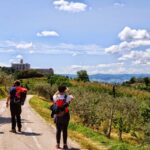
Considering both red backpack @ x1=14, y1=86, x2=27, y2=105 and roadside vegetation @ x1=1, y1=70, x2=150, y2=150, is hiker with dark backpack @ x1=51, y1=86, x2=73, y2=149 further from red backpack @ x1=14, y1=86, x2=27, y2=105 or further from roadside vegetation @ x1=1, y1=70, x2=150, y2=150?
red backpack @ x1=14, y1=86, x2=27, y2=105

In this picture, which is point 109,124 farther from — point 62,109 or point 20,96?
point 62,109

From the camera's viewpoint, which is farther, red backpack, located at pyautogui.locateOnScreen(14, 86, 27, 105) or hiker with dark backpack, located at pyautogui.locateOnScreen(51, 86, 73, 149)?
red backpack, located at pyautogui.locateOnScreen(14, 86, 27, 105)

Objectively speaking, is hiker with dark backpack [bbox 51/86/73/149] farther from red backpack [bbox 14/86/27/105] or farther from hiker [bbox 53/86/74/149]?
red backpack [bbox 14/86/27/105]

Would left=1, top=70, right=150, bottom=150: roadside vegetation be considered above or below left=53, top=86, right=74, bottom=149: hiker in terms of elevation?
below

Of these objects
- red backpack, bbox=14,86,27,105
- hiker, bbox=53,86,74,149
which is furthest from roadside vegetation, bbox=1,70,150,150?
red backpack, bbox=14,86,27,105

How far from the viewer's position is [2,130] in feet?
74.1

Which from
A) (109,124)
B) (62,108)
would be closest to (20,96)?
(62,108)

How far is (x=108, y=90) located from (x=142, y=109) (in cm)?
5563

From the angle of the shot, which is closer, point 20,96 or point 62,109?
point 62,109

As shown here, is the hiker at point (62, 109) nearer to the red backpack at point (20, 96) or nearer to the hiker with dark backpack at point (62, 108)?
the hiker with dark backpack at point (62, 108)

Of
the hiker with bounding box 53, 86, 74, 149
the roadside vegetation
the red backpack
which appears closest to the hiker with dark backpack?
the hiker with bounding box 53, 86, 74, 149

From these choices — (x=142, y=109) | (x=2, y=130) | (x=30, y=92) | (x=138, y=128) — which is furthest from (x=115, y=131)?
(x=30, y=92)

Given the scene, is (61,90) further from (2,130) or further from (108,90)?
(108,90)

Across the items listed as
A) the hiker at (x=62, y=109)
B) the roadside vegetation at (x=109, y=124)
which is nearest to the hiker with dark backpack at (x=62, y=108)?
the hiker at (x=62, y=109)
